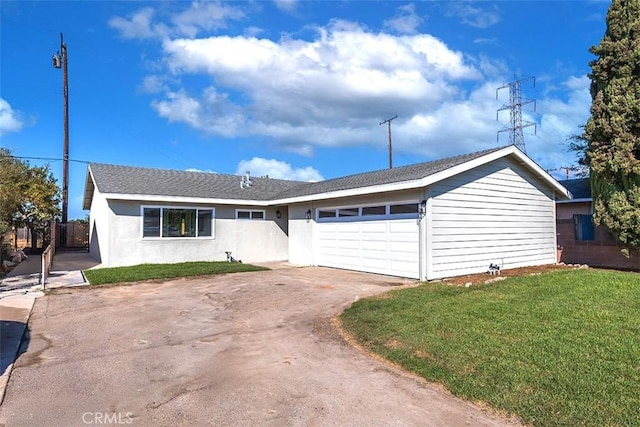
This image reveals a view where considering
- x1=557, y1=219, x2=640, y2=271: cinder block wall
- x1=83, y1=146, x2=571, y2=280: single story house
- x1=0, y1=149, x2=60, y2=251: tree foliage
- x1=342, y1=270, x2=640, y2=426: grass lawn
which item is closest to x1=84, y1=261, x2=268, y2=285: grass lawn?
x1=83, y1=146, x2=571, y2=280: single story house

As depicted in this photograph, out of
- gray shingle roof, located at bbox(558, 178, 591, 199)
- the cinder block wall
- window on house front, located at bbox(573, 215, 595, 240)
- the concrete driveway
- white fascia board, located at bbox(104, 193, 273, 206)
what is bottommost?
the concrete driveway

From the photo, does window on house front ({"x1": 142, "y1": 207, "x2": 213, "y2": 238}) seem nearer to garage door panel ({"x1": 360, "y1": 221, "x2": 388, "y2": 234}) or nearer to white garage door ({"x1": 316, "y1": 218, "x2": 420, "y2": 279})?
white garage door ({"x1": 316, "y1": 218, "x2": 420, "y2": 279})

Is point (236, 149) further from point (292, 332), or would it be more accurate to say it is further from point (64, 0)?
point (292, 332)

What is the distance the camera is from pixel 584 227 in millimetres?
14656

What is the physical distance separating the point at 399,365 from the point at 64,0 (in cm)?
1335

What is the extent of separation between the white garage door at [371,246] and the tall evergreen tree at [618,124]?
6686 millimetres

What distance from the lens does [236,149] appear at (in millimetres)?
30047

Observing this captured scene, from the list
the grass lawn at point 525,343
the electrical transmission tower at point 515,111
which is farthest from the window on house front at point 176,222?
the electrical transmission tower at point 515,111

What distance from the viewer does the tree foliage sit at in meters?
19.3

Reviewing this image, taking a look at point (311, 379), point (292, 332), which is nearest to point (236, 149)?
point (292, 332)

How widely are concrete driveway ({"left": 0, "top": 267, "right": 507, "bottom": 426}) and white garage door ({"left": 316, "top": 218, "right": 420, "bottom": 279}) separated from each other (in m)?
3.63

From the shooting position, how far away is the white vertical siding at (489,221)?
1084cm

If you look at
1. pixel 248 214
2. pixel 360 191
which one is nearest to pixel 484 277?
pixel 360 191

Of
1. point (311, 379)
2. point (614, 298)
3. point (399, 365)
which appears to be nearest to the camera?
point (311, 379)
